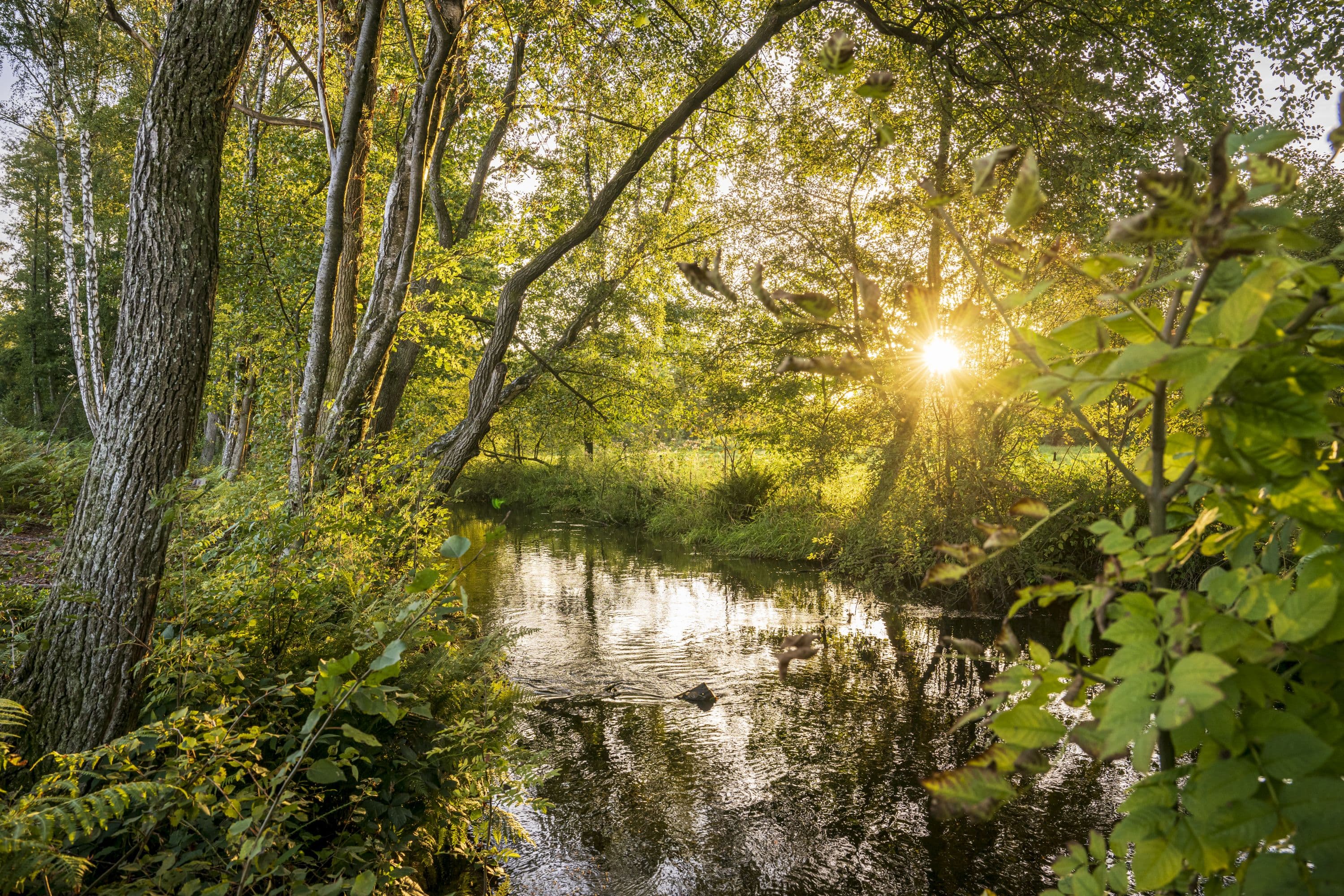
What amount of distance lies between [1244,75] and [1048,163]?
5.00 ft

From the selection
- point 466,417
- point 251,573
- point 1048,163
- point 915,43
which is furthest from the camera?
point 466,417

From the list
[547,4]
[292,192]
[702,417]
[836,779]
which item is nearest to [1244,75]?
[547,4]

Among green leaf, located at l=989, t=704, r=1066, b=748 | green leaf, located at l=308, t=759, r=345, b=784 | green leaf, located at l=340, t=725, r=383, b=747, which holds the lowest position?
green leaf, located at l=308, t=759, r=345, b=784

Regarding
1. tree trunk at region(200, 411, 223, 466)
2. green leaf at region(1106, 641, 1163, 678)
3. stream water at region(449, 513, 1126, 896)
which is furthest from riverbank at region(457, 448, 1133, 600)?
tree trunk at region(200, 411, 223, 466)

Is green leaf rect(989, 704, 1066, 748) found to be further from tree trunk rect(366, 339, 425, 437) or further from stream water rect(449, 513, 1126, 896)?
tree trunk rect(366, 339, 425, 437)

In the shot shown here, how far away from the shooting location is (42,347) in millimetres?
→ 28422

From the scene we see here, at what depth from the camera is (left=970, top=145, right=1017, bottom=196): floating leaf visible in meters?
0.69

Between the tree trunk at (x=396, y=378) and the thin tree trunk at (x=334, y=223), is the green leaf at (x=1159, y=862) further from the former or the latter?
the tree trunk at (x=396, y=378)

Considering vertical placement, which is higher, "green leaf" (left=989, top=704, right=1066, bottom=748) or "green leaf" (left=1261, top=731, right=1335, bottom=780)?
"green leaf" (left=1261, top=731, right=1335, bottom=780)

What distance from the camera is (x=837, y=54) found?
753 millimetres

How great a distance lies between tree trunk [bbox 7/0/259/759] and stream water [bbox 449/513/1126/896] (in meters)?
1.92

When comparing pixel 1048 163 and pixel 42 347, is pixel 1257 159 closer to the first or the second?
pixel 1048 163

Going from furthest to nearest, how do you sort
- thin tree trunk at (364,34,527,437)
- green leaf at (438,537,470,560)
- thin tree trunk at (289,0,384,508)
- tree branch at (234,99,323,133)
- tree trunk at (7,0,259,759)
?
thin tree trunk at (364,34,527,437) → tree branch at (234,99,323,133) → thin tree trunk at (289,0,384,508) → tree trunk at (7,0,259,759) → green leaf at (438,537,470,560)

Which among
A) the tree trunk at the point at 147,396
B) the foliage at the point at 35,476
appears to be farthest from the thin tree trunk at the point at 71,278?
the tree trunk at the point at 147,396
